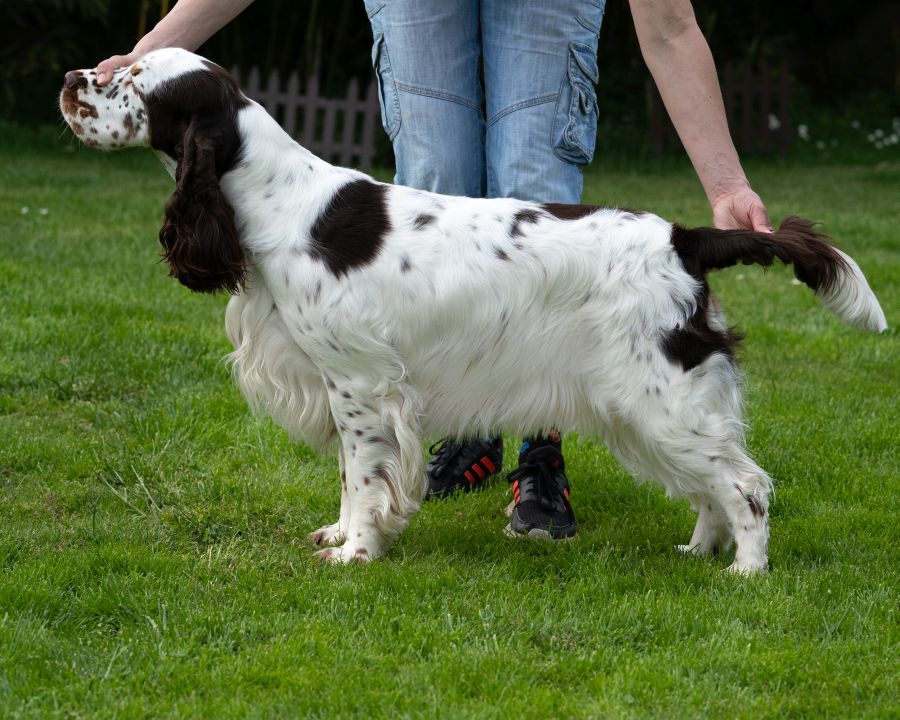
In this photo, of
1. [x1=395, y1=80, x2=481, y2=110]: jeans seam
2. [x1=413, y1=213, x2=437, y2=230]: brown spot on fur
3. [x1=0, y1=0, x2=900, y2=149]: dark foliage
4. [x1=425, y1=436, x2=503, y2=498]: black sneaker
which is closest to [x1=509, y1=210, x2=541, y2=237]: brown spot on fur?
[x1=413, y1=213, x2=437, y2=230]: brown spot on fur

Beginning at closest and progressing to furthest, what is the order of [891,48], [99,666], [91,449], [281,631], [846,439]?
[99,666] → [281,631] → [91,449] → [846,439] → [891,48]

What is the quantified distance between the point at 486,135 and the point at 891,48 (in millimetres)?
15595

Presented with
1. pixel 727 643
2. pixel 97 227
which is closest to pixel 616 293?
pixel 727 643

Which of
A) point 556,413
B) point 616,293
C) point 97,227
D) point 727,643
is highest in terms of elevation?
point 616,293

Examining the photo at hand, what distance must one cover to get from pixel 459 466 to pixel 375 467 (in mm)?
790

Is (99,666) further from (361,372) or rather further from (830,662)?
(830,662)

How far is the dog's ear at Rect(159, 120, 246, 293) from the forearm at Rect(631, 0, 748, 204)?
1.36m

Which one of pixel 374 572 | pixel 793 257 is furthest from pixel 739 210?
pixel 374 572

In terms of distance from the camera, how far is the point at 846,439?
4.58 m

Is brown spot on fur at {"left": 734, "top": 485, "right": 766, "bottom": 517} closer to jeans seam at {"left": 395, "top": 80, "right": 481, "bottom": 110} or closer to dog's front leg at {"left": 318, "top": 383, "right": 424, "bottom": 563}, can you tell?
dog's front leg at {"left": 318, "top": 383, "right": 424, "bottom": 563}

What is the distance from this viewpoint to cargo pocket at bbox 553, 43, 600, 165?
3.85 m

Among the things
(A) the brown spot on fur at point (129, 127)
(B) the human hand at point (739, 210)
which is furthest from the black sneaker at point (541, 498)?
(A) the brown spot on fur at point (129, 127)

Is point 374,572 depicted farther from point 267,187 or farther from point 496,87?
point 496,87

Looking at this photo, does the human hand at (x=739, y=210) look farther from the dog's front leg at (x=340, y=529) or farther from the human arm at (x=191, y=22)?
the human arm at (x=191, y=22)
